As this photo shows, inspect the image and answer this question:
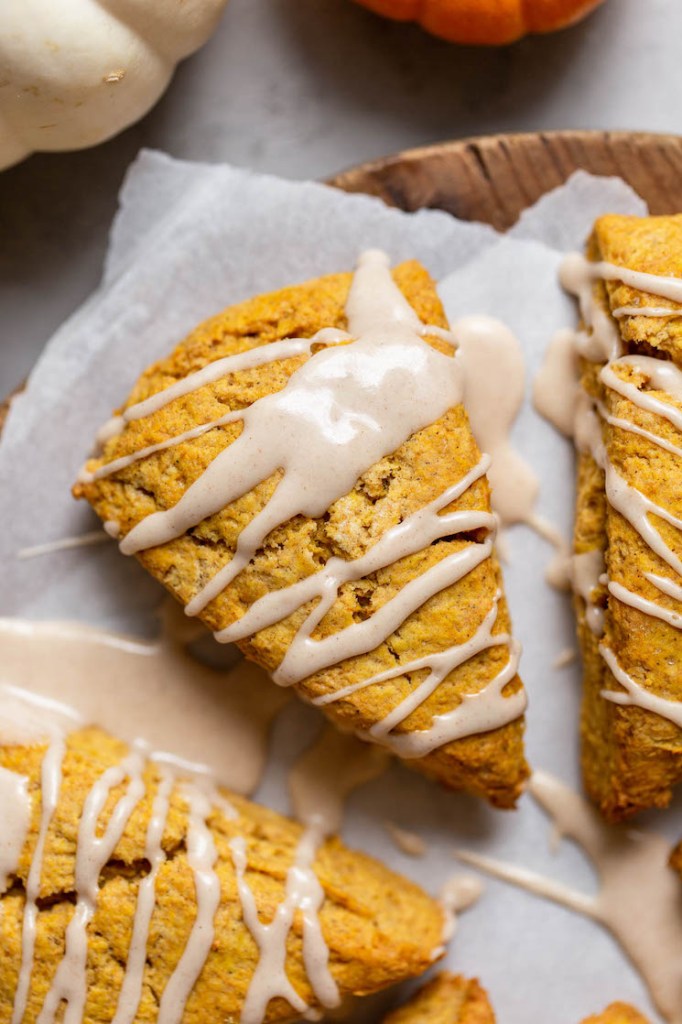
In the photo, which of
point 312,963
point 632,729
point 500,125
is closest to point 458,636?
point 632,729

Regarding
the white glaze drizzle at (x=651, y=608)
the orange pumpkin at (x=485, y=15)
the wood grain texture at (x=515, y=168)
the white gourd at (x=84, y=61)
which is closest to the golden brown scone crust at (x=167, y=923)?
the white glaze drizzle at (x=651, y=608)

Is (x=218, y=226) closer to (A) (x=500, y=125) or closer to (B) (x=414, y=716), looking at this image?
(A) (x=500, y=125)

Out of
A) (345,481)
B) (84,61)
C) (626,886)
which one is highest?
(84,61)

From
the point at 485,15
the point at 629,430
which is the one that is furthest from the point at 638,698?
the point at 485,15

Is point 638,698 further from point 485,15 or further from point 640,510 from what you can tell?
point 485,15

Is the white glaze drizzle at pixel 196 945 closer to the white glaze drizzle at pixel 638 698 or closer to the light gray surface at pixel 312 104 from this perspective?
the white glaze drizzle at pixel 638 698

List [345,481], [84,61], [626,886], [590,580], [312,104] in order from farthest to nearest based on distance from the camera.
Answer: [312,104] < [626,886] < [590,580] < [84,61] < [345,481]

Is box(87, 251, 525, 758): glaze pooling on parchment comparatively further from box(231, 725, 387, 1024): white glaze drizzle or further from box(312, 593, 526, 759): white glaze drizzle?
box(231, 725, 387, 1024): white glaze drizzle
